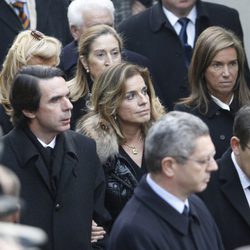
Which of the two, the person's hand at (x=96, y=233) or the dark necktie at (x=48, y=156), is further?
the person's hand at (x=96, y=233)

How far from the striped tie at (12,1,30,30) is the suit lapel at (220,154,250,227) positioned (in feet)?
9.15

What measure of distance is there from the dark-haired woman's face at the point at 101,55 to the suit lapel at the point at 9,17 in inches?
40.5

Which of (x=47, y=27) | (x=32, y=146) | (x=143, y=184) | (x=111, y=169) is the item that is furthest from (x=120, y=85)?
(x=47, y=27)

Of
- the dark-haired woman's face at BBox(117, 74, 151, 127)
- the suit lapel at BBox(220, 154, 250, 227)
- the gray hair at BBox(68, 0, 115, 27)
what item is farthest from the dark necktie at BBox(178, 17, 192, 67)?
the suit lapel at BBox(220, 154, 250, 227)

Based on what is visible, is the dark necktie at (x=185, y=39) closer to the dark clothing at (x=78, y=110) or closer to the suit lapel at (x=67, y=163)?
the dark clothing at (x=78, y=110)

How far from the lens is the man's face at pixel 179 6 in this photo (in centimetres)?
642

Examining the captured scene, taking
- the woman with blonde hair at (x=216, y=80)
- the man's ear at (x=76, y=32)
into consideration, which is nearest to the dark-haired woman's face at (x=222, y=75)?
the woman with blonde hair at (x=216, y=80)

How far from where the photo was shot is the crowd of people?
319 cm

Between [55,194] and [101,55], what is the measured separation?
1672 mm

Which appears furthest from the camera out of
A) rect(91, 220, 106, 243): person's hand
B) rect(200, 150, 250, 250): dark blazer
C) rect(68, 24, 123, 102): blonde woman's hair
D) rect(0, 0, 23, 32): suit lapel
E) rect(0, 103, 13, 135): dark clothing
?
rect(0, 0, 23, 32): suit lapel

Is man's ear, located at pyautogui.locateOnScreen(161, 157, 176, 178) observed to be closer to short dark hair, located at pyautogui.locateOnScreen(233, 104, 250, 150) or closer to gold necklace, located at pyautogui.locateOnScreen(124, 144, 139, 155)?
short dark hair, located at pyautogui.locateOnScreen(233, 104, 250, 150)

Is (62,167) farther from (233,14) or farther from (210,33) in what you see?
(233,14)

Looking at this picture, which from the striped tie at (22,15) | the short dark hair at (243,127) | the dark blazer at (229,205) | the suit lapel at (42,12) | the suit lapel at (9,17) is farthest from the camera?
the suit lapel at (42,12)

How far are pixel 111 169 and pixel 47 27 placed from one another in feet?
8.08
